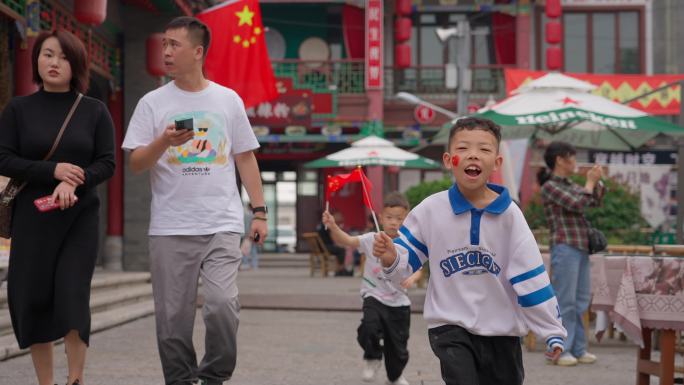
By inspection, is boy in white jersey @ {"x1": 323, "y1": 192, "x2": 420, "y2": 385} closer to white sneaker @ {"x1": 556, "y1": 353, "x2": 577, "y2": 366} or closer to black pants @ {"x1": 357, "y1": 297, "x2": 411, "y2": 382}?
black pants @ {"x1": 357, "y1": 297, "x2": 411, "y2": 382}

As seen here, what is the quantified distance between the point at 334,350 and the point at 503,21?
76.8 ft

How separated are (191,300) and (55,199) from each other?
0.80 metres

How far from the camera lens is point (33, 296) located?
17.4 feet

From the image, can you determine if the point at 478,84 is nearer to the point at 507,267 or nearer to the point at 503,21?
the point at 503,21

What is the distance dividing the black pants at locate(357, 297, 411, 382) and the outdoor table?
137 cm

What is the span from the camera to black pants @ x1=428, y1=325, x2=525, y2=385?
438cm

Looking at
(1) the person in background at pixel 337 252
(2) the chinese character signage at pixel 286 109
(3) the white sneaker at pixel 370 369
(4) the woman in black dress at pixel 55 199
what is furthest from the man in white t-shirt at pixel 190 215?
(2) the chinese character signage at pixel 286 109

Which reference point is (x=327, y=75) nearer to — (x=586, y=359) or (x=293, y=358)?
(x=586, y=359)

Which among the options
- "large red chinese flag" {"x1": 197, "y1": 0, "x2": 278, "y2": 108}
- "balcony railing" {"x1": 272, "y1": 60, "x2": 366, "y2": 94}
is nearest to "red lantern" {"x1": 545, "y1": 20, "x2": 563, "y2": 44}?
"balcony railing" {"x1": 272, "y1": 60, "x2": 366, "y2": 94}

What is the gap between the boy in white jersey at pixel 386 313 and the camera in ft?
23.0

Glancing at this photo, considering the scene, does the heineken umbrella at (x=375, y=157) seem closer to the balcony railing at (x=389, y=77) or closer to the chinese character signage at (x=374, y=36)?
the chinese character signage at (x=374, y=36)

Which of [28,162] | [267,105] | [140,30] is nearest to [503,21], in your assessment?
[267,105]

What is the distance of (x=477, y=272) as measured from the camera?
4.43m

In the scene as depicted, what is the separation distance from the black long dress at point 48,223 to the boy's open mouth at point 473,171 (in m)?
2.01
